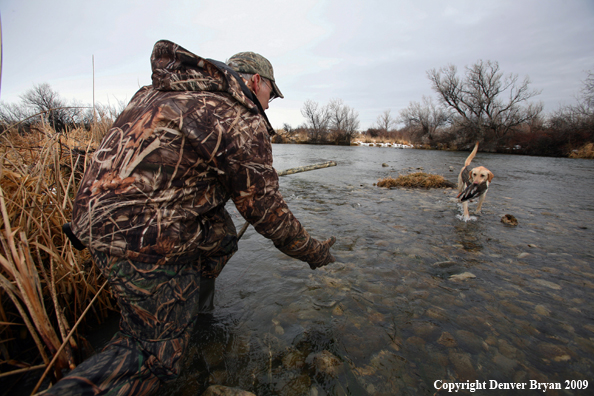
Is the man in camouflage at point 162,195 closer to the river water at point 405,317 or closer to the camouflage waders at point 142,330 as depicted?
the camouflage waders at point 142,330

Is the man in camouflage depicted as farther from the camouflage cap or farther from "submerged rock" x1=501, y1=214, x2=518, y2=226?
"submerged rock" x1=501, y1=214, x2=518, y2=226

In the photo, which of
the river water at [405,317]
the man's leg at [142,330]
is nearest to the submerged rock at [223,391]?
the river water at [405,317]

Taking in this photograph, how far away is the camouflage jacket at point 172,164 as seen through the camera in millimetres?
1265

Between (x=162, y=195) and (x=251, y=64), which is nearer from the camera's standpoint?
(x=162, y=195)

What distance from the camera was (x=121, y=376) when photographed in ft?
4.05

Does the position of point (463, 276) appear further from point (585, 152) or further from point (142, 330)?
point (585, 152)

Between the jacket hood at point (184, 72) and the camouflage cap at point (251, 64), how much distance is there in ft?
1.71

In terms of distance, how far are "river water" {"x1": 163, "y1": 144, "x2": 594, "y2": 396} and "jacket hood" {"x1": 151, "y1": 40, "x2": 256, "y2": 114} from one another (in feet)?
5.94

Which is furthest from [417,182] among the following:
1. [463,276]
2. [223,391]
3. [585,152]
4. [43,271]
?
[585,152]

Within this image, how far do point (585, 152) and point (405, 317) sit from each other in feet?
97.3

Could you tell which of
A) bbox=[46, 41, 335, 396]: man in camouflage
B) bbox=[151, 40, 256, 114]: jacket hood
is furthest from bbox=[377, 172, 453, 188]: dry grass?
bbox=[151, 40, 256, 114]: jacket hood

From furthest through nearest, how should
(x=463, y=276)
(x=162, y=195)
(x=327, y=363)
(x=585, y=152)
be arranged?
(x=585, y=152), (x=463, y=276), (x=327, y=363), (x=162, y=195)

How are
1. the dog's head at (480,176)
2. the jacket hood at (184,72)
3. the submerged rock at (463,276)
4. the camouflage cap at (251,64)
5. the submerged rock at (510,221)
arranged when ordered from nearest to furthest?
1. the jacket hood at (184,72)
2. the camouflage cap at (251,64)
3. the submerged rock at (463,276)
4. the submerged rock at (510,221)
5. the dog's head at (480,176)

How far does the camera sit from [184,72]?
53.6 inches
